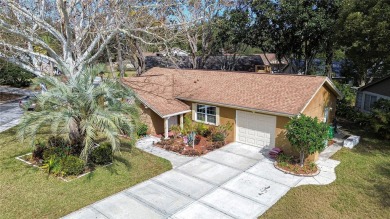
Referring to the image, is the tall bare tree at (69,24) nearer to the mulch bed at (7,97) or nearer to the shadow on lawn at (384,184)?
the shadow on lawn at (384,184)

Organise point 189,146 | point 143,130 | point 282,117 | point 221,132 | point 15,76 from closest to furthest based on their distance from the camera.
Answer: point 282,117
point 189,146
point 221,132
point 143,130
point 15,76

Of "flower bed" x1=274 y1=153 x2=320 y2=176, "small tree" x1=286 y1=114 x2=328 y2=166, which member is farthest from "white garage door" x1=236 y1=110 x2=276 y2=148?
"small tree" x1=286 y1=114 x2=328 y2=166

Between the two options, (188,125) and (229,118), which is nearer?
(229,118)

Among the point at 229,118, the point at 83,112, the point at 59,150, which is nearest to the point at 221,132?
the point at 229,118

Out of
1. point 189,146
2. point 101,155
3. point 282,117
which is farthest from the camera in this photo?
point 189,146

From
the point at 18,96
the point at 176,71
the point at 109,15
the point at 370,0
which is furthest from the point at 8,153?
the point at 370,0

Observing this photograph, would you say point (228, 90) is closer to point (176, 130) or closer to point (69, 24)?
point (176, 130)

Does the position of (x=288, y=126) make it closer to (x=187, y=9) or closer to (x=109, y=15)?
(x=109, y=15)
